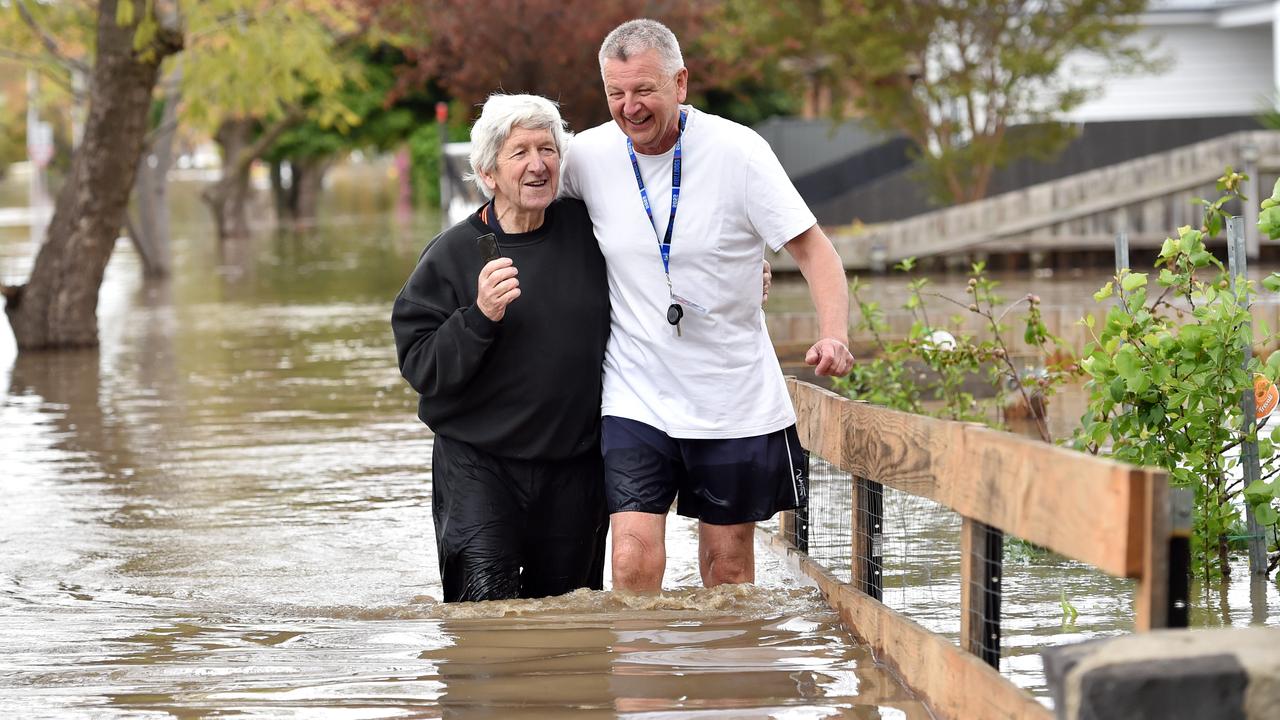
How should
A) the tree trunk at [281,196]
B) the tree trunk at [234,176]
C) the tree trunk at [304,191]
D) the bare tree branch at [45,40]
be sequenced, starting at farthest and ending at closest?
the tree trunk at [281,196] < the tree trunk at [304,191] < the tree trunk at [234,176] < the bare tree branch at [45,40]

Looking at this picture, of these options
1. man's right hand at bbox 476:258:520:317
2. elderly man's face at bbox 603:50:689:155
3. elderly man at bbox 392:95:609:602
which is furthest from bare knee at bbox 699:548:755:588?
elderly man's face at bbox 603:50:689:155

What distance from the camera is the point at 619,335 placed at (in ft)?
18.1

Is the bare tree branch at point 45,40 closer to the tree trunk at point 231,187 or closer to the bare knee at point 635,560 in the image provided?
the bare knee at point 635,560

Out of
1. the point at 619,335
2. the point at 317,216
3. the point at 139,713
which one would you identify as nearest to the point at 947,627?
the point at 619,335

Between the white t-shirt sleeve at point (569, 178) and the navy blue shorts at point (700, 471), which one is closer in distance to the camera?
the navy blue shorts at point (700, 471)

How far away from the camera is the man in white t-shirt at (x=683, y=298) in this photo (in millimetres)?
5293

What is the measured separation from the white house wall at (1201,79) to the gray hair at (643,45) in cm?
2775

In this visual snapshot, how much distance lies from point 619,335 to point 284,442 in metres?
5.57

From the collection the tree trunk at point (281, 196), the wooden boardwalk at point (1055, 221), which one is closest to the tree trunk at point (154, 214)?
Result: the wooden boardwalk at point (1055, 221)

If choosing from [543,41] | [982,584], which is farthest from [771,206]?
[543,41]

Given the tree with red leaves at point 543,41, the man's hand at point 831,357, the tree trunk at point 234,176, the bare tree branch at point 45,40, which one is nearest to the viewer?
the man's hand at point 831,357

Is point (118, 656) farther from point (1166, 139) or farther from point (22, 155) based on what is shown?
point (22, 155)

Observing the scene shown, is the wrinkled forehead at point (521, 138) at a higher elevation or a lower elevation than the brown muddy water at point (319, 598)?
higher

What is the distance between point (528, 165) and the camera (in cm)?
538
